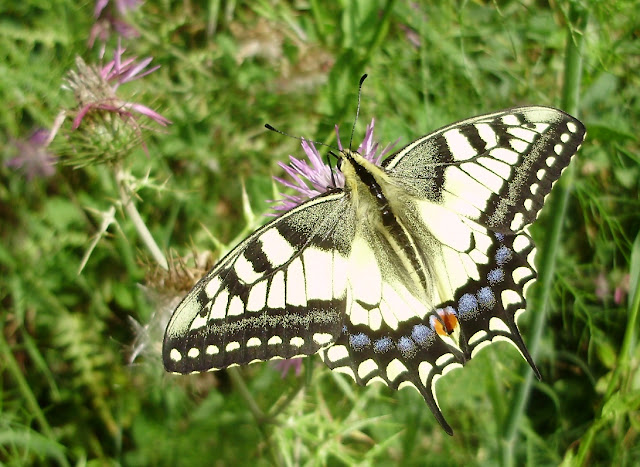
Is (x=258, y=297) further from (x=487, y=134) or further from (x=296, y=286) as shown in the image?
(x=487, y=134)

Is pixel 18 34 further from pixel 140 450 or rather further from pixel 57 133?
pixel 140 450

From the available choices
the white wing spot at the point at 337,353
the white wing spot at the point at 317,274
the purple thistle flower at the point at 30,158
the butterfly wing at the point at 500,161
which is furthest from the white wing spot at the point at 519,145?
the purple thistle flower at the point at 30,158

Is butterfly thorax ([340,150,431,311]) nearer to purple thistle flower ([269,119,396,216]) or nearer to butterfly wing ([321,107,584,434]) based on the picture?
butterfly wing ([321,107,584,434])

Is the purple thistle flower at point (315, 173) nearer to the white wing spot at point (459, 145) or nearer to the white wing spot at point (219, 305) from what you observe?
the white wing spot at point (459, 145)

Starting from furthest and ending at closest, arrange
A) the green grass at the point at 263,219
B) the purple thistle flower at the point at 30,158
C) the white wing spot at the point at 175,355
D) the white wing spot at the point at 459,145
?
the purple thistle flower at the point at 30,158 < the green grass at the point at 263,219 < the white wing spot at the point at 459,145 < the white wing spot at the point at 175,355

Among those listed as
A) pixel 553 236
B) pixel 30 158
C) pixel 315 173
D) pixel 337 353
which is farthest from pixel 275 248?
pixel 30 158

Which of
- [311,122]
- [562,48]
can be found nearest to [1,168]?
[311,122]
